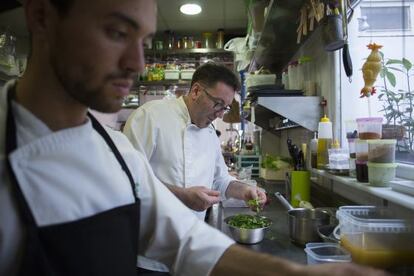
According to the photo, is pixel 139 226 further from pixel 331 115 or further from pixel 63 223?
pixel 331 115

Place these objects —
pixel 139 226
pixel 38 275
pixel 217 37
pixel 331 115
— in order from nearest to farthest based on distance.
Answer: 1. pixel 38 275
2. pixel 139 226
3. pixel 331 115
4. pixel 217 37

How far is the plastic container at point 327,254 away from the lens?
114cm

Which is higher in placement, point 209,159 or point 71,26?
point 71,26

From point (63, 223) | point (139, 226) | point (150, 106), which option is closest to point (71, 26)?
point (63, 223)

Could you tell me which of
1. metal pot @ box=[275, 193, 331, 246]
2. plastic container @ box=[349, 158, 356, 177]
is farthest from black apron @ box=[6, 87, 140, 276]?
plastic container @ box=[349, 158, 356, 177]

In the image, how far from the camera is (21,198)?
674 mm

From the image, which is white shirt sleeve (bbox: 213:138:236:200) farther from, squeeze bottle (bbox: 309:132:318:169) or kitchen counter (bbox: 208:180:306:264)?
squeeze bottle (bbox: 309:132:318:169)

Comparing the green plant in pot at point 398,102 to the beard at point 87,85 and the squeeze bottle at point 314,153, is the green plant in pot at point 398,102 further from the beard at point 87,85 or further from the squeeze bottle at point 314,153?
the beard at point 87,85

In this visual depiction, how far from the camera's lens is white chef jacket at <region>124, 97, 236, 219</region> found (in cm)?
194

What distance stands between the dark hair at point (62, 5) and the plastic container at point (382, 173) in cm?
120

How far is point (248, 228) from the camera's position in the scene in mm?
1564

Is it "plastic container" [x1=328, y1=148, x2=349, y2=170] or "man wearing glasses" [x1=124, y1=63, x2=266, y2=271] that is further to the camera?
"man wearing glasses" [x1=124, y1=63, x2=266, y2=271]

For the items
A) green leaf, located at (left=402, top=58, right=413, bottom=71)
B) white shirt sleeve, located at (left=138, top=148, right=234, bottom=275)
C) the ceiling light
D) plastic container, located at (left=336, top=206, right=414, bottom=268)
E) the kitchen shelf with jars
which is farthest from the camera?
the kitchen shelf with jars

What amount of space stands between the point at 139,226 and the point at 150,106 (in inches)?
47.5
